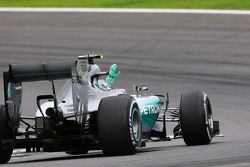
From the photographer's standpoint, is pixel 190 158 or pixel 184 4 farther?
pixel 184 4

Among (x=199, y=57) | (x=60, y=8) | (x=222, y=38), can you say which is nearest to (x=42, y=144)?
(x=199, y=57)

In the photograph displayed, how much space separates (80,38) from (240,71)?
666 centimetres

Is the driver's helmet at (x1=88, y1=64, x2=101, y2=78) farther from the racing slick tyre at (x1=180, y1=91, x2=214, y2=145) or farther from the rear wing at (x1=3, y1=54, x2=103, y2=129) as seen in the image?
the racing slick tyre at (x1=180, y1=91, x2=214, y2=145)

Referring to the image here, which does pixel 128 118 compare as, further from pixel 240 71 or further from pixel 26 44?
pixel 26 44

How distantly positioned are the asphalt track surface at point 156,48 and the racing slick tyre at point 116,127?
6183 millimetres

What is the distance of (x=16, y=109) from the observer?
12.9 metres

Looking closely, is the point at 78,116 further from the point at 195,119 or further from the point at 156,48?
the point at 156,48

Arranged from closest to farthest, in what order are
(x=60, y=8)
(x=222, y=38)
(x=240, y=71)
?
(x=240, y=71) → (x=222, y=38) → (x=60, y=8)

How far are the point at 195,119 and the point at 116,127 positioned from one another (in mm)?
2045

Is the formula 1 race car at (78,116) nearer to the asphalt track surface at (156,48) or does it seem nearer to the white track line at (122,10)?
the asphalt track surface at (156,48)

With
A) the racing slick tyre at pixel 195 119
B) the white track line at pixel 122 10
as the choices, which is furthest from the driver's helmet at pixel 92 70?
the white track line at pixel 122 10

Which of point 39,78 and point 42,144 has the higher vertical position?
point 39,78

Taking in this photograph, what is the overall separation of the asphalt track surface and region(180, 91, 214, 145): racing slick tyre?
4144mm

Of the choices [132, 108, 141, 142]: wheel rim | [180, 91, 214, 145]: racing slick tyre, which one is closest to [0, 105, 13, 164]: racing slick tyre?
[132, 108, 141, 142]: wheel rim
